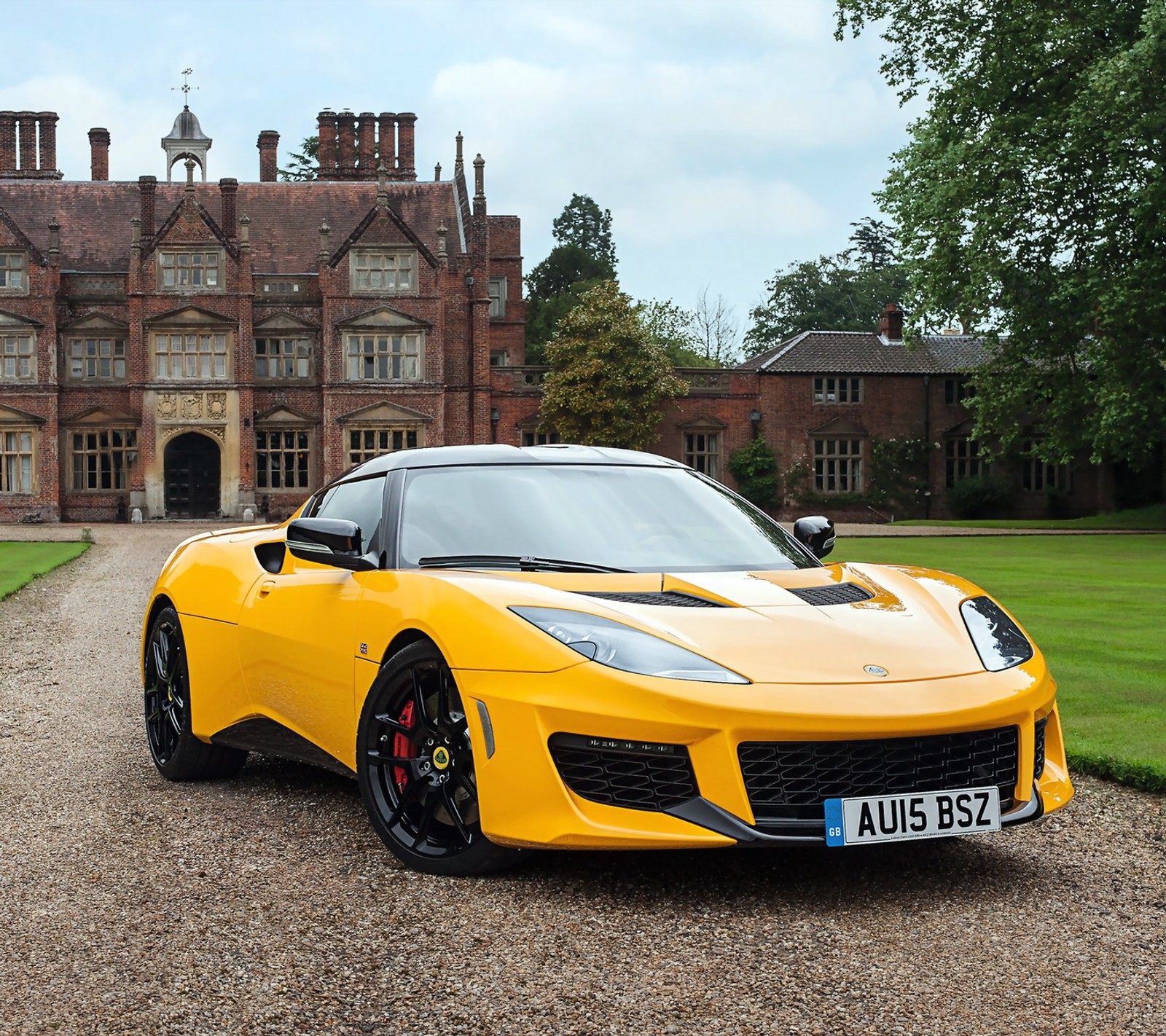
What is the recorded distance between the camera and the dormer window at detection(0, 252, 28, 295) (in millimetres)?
48094

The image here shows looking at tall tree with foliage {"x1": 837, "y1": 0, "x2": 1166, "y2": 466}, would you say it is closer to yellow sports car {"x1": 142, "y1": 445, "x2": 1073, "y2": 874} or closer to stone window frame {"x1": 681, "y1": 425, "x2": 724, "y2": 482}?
stone window frame {"x1": 681, "y1": 425, "x2": 724, "y2": 482}

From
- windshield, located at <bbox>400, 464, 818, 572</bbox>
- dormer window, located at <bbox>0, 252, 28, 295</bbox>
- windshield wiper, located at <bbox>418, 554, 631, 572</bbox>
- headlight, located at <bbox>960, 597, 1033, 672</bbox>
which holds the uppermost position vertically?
dormer window, located at <bbox>0, 252, 28, 295</bbox>

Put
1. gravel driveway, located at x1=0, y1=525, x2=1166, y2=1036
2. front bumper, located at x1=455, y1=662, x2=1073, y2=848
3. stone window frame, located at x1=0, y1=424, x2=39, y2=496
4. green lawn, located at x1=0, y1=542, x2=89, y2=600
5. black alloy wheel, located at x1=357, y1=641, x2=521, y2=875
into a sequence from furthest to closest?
stone window frame, located at x1=0, y1=424, x2=39, y2=496 → green lawn, located at x1=0, y1=542, x2=89, y2=600 → black alloy wheel, located at x1=357, y1=641, x2=521, y2=875 → front bumper, located at x1=455, y1=662, x2=1073, y2=848 → gravel driveway, located at x1=0, y1=525, x2=1166, y2=1036

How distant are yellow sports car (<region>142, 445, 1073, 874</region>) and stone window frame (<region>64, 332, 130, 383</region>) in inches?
1824

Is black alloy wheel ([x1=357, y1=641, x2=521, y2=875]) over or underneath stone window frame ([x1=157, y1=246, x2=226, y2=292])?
underneath

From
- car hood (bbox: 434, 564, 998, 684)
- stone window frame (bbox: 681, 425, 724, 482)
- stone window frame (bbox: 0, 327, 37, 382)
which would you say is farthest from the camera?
stone window frame (bbox: 681, 425, 724, 482)

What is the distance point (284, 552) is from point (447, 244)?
47382 millimetres

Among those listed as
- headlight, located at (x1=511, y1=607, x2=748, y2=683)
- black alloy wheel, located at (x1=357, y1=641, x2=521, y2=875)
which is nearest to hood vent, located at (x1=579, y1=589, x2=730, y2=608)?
headlight, located at (x1=511, y1=607, x2=748, y2=683)

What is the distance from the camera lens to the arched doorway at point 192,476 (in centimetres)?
4841

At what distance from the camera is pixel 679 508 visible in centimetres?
538

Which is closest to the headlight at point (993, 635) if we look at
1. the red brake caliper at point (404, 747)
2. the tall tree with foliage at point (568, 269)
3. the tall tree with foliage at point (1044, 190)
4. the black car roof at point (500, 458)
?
the black car roof at point (500, 458)

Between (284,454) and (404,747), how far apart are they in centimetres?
4598

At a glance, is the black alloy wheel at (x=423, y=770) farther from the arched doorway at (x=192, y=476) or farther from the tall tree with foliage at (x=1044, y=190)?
the arched doorway at (x=192, y=476)

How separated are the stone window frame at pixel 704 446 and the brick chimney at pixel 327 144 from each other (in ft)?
62.3
